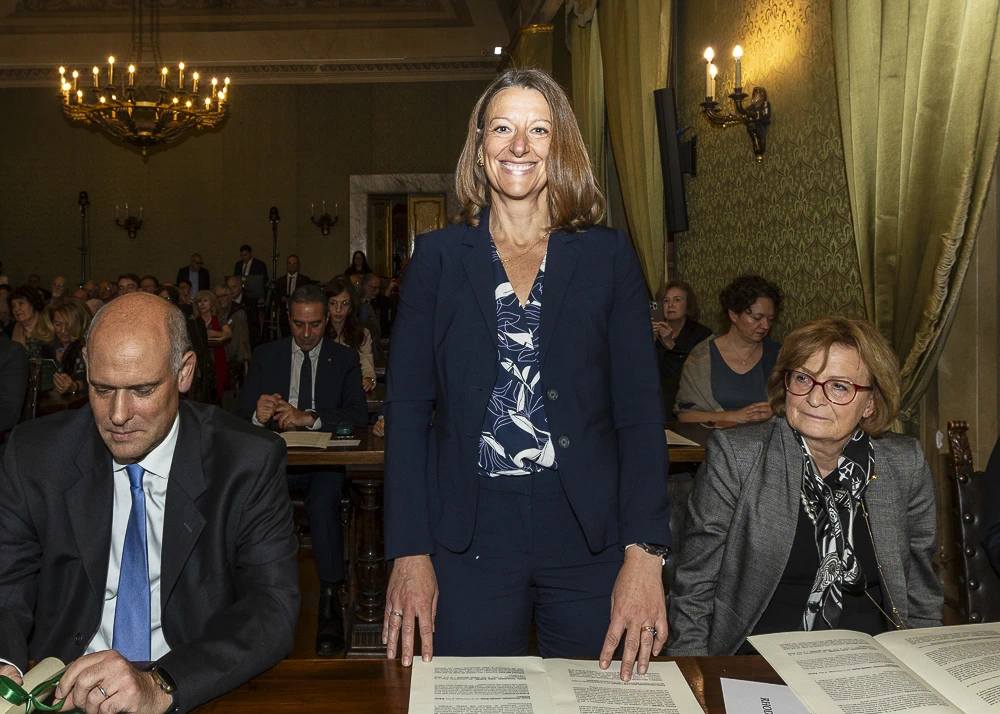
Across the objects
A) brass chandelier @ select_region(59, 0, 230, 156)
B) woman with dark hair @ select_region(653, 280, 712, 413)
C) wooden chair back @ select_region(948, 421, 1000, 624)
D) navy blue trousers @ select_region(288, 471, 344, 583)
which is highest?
brass chandelier @ select_region(59, 0, 230, 156)

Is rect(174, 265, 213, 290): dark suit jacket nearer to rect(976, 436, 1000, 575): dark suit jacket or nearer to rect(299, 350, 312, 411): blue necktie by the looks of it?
rect(299, 350, 312, 411): blue necktie

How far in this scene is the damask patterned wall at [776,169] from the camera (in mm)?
4562

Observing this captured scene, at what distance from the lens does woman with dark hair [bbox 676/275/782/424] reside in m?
4.51

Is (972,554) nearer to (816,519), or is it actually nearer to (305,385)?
(816,519)

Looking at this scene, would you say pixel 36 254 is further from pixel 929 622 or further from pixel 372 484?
pixel 929 622

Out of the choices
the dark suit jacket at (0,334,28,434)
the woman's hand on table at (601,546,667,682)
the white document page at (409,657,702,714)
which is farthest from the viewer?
the dark suit jacket at (0,334,28,434)

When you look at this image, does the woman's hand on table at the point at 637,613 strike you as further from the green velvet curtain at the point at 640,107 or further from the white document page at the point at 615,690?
the green velvet curtain at the point at 640,107

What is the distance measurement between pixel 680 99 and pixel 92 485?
5.96m

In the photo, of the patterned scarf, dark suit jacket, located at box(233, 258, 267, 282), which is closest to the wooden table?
the patterned scarf

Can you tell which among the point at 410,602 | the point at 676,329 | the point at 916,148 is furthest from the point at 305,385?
the point at 410,602

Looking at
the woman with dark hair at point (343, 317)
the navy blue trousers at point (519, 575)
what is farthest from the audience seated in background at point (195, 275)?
the navy blue trousers at point (519, 575)

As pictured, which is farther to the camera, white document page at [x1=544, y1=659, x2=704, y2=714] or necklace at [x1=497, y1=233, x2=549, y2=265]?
necklace at [x1=497, y1=233, x2=549, y2=265]

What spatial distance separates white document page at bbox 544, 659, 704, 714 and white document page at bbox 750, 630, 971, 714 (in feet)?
0.50

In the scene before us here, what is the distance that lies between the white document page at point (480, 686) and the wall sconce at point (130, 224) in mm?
16408
